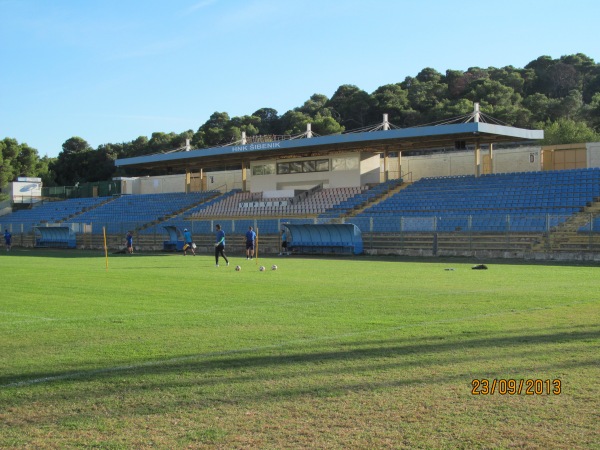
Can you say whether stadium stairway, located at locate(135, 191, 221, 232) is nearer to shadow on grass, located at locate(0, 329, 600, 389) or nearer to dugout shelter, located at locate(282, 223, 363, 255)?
dugout shelter, located at locate(282, 223, 363, 255)

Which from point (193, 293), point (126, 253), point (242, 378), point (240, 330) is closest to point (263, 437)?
point (242, 378)

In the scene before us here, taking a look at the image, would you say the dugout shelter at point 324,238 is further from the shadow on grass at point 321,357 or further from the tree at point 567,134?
the tree at point 567,134

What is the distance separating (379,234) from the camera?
37.6m

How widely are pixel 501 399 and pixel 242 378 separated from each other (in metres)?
2.64

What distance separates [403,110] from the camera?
86.1 meters

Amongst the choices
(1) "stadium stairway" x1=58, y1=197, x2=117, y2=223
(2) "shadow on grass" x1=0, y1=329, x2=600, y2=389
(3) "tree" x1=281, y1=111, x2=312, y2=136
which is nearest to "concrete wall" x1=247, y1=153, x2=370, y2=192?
(1) "stadium stairway" x1=58, y1=197, x2=117, y2=223

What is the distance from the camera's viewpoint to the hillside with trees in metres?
82.4

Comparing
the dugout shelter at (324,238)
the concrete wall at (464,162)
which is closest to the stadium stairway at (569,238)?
the dugout shelter at (324,238)
